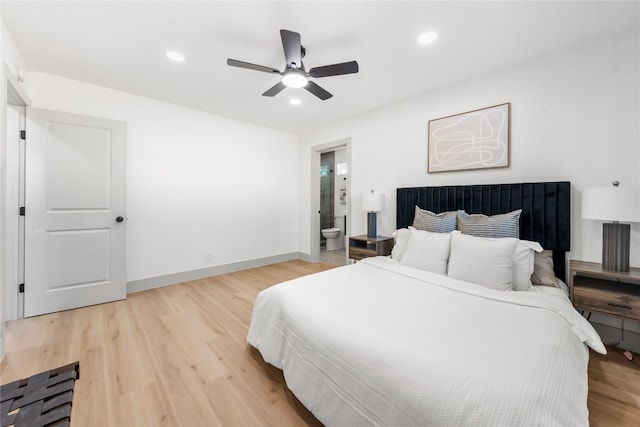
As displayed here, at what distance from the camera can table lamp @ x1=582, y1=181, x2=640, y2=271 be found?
5.74ft

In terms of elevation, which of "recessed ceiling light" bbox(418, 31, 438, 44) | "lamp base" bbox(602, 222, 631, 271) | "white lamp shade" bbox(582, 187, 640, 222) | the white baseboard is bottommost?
the white baseboard

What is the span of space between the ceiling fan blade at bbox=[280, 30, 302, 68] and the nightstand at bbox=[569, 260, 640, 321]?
2804 mm

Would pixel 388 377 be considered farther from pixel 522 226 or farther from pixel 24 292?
pixel 24 292

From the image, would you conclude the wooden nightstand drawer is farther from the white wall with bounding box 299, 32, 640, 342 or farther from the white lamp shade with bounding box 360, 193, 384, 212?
the white lamp shade with bounding box 360, 193, 384, 212

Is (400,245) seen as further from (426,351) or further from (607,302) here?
(426,351)

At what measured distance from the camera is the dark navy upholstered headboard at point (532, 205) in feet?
7.27

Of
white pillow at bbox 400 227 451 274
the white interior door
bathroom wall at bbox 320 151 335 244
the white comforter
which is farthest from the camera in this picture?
bathroom wall at bbox 320 151 335 244

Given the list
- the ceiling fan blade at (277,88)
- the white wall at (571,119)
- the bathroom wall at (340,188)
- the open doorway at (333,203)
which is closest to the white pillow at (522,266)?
the white wall at (571,119)

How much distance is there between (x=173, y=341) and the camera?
83.2 inches

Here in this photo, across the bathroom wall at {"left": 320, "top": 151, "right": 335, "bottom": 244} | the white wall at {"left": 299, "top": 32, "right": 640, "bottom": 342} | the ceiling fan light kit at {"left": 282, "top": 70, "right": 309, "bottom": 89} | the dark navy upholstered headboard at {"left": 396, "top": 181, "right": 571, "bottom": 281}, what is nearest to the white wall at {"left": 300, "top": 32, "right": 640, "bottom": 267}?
the white wall at {"left": 299, "top": 32, "right": 640, "bottom": 342}

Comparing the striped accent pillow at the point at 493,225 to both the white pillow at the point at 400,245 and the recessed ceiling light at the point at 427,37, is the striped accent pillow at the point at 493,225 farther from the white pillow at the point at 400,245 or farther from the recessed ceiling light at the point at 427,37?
the recessed ceiling light at the point at 427,37

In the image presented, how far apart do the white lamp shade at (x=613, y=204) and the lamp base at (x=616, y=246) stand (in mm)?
203

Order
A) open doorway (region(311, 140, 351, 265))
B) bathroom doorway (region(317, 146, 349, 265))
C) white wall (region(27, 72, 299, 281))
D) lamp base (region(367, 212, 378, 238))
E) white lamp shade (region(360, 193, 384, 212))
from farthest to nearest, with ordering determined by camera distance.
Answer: bathroom doorway (region(317, 146, 349, 265)), open doorway (region(311, 140, 351, 265)), lamp base (region(367, 212, 378, 238)), white lamp shade (region(360, 193, 384, 212)), white wall (region(27, 72, 299, 281))

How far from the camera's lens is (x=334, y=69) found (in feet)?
6.78
